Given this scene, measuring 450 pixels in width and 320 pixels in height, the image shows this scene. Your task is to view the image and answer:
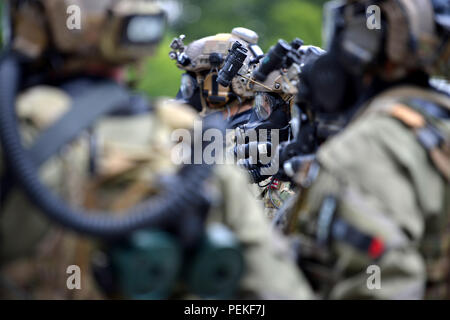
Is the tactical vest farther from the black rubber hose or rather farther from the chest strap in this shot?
the black rubber hose

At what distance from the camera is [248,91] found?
682cm

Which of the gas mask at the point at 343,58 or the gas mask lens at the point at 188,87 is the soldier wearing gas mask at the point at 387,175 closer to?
the gas mask at the point at 343,58

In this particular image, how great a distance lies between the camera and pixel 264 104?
21.6ft

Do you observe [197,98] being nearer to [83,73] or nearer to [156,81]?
[83,73]

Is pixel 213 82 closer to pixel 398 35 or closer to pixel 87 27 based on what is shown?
pixel 398 35

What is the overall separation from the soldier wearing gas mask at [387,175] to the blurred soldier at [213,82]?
3384 mm

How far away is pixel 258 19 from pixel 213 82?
57.4 feet

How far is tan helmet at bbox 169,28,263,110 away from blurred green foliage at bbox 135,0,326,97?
13114 mm

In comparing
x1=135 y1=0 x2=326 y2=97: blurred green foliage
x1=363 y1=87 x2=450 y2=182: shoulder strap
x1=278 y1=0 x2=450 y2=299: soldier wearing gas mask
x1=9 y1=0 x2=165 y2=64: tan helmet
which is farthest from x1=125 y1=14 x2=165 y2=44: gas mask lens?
x1=135 y1=0 x2=326 y2=97: blurred green foliage

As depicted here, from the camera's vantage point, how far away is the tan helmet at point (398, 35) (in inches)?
131

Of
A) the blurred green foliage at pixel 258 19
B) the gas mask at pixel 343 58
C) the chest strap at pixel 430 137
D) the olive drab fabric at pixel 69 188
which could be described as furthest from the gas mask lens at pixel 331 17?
the blurred green foliage at pixel 258 19

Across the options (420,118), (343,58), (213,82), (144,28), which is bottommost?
(420,118)

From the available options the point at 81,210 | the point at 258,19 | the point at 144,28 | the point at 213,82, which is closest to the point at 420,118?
the point at 144,28

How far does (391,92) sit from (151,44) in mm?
1076
